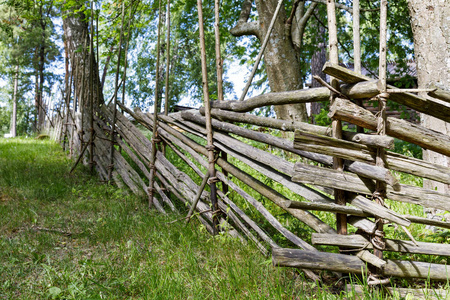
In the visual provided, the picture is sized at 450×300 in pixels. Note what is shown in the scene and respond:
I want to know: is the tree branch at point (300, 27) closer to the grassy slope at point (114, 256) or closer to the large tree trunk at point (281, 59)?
the large tree trunk at point (281, 59)

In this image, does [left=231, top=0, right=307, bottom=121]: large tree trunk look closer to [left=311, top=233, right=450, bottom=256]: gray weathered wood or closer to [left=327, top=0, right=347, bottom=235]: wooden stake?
[left=327, top=0, right=347, bottom=235]: wooden stake

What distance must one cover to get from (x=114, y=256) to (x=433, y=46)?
11.1 ft

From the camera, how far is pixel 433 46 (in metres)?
3.25

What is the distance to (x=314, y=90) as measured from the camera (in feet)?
7.51

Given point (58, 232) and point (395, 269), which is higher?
point (395, 269)

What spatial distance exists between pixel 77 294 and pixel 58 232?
4.66 ft

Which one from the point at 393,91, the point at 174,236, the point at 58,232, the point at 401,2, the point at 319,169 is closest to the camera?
the point at 393,91

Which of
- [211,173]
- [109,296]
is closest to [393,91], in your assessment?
[211,173]

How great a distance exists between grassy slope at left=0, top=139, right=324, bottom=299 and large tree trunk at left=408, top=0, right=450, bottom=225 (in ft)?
6.20

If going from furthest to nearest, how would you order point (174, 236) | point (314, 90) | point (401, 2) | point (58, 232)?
1. point (401, 2)
2. point (58, 232)
3. point (174, 236)
4. point (314, 90)

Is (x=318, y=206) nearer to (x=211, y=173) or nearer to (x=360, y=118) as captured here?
(x=360, y=118)

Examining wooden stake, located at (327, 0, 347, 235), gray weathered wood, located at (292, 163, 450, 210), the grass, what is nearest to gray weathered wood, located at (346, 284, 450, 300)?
the grass

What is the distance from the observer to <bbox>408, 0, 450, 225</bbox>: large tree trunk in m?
3.18

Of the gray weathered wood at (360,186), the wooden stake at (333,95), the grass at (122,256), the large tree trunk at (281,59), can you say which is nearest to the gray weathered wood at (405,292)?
the grass at (122,256)
